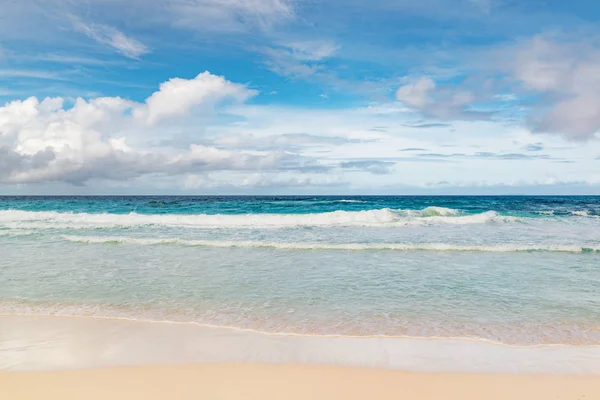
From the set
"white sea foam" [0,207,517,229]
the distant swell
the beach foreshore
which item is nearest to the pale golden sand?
the beach foreshore

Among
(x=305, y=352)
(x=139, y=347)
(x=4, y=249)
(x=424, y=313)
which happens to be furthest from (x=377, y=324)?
(x=4, y=249)

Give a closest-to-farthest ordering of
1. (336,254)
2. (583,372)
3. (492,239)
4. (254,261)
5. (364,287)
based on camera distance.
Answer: (583,372) < (364,287) < (254,261) < (336,254) < (492,239)

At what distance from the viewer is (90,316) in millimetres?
6973

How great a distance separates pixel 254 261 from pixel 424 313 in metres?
6.25

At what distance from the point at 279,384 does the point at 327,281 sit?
5137mm

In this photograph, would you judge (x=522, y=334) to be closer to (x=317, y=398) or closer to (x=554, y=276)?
(x=317, y=398)

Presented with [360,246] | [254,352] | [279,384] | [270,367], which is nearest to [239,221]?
[360,246]

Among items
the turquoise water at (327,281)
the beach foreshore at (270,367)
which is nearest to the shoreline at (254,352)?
the beach foreshore at (270,367)

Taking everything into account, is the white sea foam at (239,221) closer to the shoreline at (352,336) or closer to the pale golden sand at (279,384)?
the shoreline at (352,336)

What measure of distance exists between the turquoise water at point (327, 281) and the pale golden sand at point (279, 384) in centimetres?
138

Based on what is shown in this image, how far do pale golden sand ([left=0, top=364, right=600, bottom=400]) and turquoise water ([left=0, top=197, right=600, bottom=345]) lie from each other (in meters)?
1.38

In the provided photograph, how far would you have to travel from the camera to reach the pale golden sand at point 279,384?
13.8 feet

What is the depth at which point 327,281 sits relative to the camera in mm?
9477

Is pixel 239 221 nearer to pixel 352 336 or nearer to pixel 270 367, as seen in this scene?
pixel 352 336
